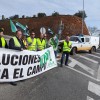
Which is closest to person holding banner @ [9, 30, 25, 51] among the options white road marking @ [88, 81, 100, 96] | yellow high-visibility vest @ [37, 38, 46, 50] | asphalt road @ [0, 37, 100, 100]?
asphalt road @ [0, 37, 100, 100]

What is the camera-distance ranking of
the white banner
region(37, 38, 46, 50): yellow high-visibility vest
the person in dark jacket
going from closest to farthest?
the white banner, the person in dark jacket, region(37, 38, 46, 50): yellow high-visibility vest

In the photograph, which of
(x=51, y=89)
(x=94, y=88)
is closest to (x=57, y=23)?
(x=94, y=88)

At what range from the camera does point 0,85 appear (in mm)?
11117

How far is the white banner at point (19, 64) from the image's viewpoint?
10836mm

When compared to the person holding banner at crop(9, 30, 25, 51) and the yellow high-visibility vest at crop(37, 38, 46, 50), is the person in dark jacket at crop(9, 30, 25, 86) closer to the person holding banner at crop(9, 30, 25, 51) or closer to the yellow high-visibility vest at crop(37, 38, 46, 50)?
the person holding banner at crop(9, 30, 25, 51)

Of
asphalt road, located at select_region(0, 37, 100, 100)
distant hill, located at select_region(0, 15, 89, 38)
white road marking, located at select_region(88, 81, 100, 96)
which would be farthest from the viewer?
distant hill, located at select_region(0, 15, 89, 38)

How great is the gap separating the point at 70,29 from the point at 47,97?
6135cm

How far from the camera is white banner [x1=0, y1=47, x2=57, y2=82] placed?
35.6ft

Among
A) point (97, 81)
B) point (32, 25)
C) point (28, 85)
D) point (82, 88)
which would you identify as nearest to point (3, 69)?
point (28, 85)

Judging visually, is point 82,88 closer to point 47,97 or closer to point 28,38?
point 47,97

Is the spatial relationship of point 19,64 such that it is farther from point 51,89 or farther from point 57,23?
point 57,23

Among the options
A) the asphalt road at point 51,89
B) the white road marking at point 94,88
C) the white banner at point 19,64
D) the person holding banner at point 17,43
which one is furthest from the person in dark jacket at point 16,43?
the white road marking at point 94,88

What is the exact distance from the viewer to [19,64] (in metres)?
11.6

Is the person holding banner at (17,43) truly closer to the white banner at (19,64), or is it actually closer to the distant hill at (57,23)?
the white banner at (19,64)
